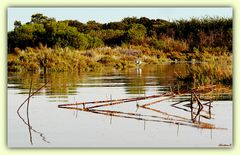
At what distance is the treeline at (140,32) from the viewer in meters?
9.34

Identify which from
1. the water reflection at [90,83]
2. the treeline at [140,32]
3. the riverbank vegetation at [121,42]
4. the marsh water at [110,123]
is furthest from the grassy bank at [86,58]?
the marsh water at [110,123]

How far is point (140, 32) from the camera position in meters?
11.7

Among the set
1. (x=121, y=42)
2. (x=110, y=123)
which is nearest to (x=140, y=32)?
(x=121, y=42)

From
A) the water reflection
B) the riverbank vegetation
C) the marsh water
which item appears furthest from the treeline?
the marsh water

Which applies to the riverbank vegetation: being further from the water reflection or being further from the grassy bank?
the water reflection

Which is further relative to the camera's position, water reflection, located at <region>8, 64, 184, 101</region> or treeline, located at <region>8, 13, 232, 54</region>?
water reflection, located at <region>8, 64, 184, 101</region>

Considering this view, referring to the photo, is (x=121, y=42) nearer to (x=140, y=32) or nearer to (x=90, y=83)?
(x=90, y=83)

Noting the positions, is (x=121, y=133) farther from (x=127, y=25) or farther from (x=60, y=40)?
(x=60, y=40)

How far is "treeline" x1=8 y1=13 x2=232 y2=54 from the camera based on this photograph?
368 inches

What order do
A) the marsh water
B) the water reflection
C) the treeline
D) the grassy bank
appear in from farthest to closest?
the grassy bank
the water reflection
the treeline
the marsh water

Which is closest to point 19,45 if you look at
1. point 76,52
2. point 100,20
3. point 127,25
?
point 127,25

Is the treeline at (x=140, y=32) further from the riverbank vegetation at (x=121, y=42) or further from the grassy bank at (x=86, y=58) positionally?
the grassy bank at (x=86, y=58)

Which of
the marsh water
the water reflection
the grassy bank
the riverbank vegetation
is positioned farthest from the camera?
the grassy bank

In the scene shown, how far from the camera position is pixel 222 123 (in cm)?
797
